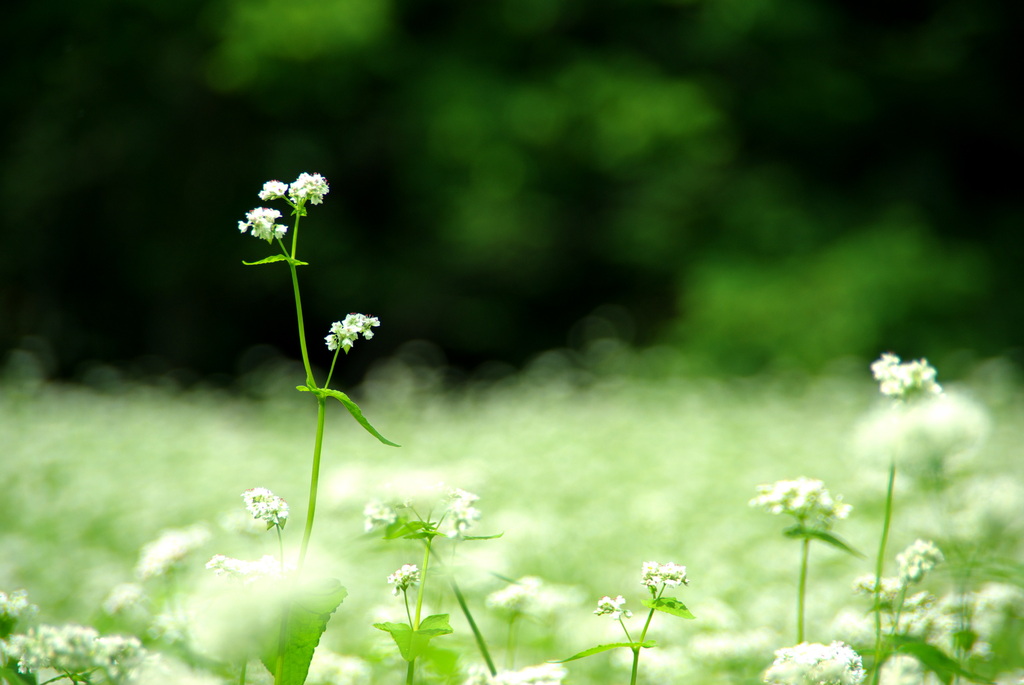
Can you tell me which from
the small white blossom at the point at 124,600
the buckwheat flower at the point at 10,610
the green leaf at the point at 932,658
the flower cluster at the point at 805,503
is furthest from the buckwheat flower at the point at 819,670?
the small white blossom at the point at 124,600

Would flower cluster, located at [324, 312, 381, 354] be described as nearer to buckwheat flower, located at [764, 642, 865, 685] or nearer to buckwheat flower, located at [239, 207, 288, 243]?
buckwheat flower, located at [239, 207, 288, 243]

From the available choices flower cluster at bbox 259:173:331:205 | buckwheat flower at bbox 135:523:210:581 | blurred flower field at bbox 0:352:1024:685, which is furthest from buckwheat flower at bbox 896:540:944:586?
buckwheat flower at bbox 135:523:210:581

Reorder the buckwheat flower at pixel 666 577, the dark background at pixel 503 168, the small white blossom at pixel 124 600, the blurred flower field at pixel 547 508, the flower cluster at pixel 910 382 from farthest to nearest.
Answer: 1. the dark background at pixel 503 168
2. the small white blossom at pixel 124 600
3. the blurred flower field at pixel 547 508
4. the flower cluster at pixel 910 382
5. the buckwheat flower at pixel 666 577

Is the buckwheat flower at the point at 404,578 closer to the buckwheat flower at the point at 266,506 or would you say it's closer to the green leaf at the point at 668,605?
the buckwheat flower at the point at 266,506

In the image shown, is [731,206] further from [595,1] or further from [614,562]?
[614,562]

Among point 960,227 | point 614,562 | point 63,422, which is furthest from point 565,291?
point 614,562
